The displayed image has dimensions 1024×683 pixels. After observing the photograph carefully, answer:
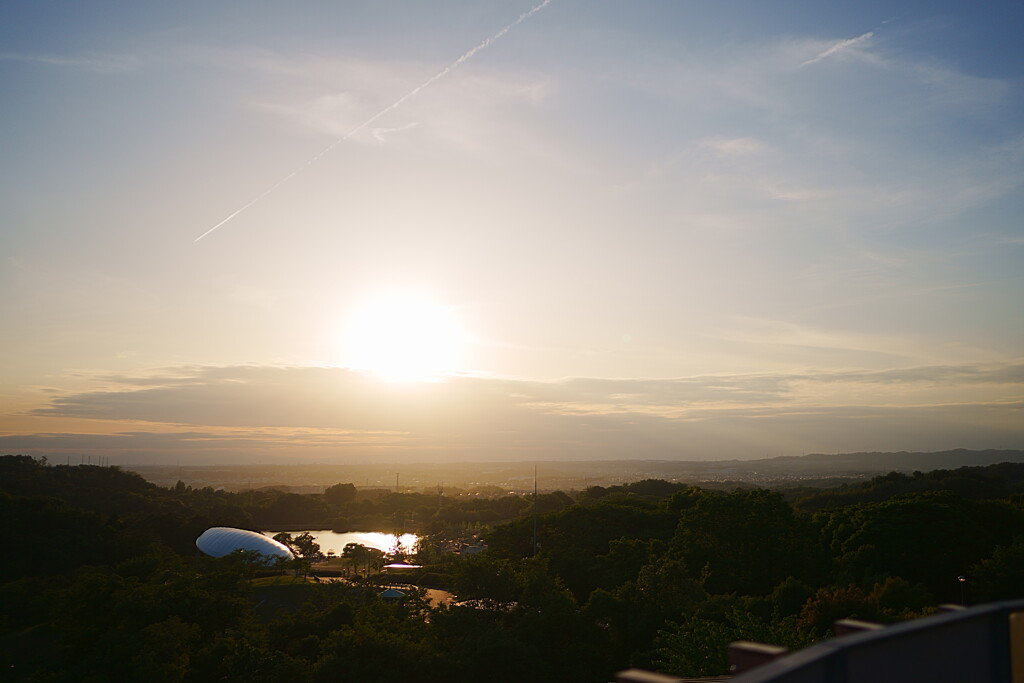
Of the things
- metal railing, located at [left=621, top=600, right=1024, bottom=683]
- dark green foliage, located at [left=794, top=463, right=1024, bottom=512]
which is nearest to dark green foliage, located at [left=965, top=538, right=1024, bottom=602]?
metal railing, located at [left=621, top=600, right=1024, bottom=683]

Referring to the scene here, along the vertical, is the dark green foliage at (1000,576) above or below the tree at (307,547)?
above

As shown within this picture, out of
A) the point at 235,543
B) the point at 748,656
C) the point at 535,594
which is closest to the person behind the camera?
the point at 748,656

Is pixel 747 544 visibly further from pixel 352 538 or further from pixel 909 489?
pixel 352 538

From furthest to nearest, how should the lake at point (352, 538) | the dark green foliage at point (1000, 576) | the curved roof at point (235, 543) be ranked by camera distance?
the lake at point (352, 538) < the curved roof at point (235, 543) < the dark green foliage at point (1000, 576)

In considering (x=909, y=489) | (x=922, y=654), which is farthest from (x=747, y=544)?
(x=909, y=489)

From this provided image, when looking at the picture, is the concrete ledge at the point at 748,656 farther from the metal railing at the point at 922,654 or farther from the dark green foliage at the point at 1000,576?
the dark green foliage at the point at 1000,576

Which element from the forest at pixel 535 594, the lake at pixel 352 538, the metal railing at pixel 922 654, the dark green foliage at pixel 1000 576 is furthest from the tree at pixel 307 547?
the metal railing at pixel 922 654
